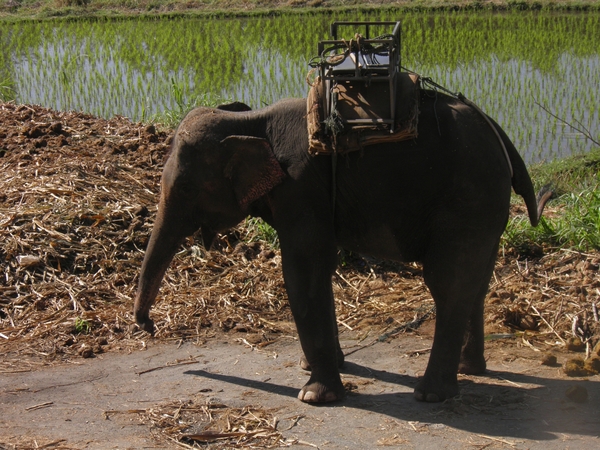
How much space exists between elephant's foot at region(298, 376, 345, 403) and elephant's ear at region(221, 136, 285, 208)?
48.0 inches

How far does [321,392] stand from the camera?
5.24 metres

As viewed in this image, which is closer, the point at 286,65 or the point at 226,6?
the point at 286,65

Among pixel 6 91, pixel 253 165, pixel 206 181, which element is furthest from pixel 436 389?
pixel 6 91

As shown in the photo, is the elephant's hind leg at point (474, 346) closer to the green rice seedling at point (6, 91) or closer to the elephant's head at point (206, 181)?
the elephant's head at point (206, 181)

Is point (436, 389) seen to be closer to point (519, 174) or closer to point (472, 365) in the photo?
point (472, 365)

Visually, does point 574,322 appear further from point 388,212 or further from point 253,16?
point 253,16

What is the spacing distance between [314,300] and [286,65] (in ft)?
37.2

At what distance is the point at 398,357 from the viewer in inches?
239

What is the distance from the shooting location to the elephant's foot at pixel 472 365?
5.63 metres

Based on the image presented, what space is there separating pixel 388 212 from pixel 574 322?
Answer: 194 centimetres

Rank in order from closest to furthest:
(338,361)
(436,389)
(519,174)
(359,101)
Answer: (359,101) → (436,389) → (519,174) → (338,361)

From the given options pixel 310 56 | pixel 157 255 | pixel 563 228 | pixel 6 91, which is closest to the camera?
pixel 157 255

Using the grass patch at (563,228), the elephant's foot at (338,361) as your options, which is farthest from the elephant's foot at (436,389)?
the grass patch at (563,228)

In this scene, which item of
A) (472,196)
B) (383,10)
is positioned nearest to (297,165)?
(472,196)
